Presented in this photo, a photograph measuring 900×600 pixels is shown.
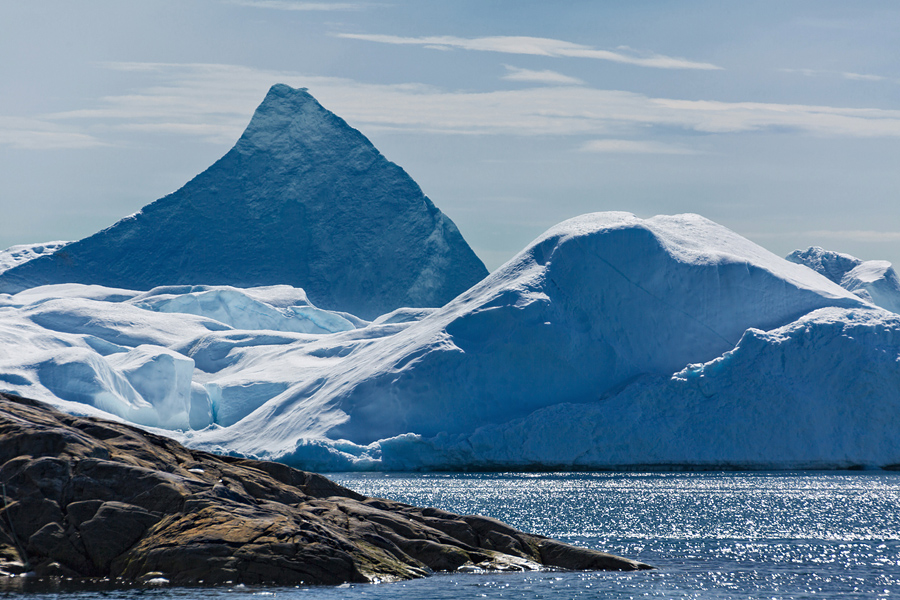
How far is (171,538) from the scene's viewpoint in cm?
2064

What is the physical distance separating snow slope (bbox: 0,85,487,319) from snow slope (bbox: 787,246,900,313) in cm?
6397

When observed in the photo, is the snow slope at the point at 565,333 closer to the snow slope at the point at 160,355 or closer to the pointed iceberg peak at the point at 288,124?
the snow slope at the point at 160,355

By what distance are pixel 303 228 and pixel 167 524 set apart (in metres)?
164

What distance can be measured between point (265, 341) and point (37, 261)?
76.8 meters

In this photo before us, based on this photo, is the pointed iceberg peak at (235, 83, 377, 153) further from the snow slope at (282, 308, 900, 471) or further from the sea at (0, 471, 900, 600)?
the snow slope at (282, 308, 900, 471)

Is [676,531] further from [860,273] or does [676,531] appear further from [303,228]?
[303,228]

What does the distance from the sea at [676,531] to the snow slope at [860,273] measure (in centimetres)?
6266

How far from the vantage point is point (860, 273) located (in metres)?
121

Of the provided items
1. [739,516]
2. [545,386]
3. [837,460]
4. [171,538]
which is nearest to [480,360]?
[545,386]

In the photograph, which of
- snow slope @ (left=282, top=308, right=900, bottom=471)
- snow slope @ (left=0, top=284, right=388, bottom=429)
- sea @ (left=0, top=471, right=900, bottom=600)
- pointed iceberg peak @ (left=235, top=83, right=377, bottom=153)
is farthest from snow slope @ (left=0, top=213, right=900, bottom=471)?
pointed iceberg peak @ (left=235, top=83, right=377, bottom=153)

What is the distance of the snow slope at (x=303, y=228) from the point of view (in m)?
173

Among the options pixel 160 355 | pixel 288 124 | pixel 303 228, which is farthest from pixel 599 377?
pixel 288 124

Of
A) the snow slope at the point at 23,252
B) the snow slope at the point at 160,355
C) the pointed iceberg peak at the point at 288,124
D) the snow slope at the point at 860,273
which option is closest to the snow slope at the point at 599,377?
the snow slope at the point at 160,355

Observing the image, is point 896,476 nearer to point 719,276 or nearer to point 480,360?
point 719,276
